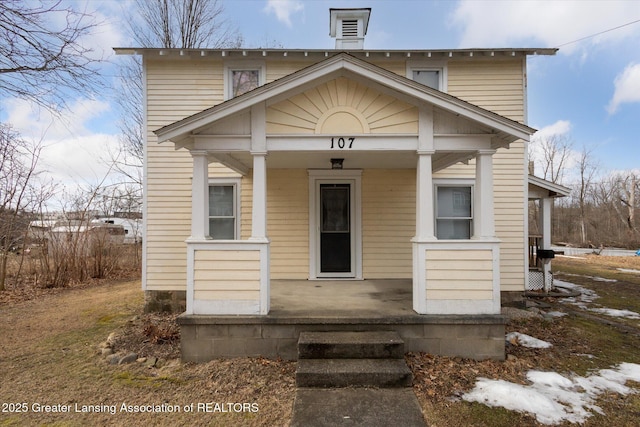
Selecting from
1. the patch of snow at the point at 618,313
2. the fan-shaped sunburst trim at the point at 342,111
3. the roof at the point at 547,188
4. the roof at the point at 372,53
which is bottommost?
the patch of snow at the point at 618,313

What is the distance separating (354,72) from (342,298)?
132 inches

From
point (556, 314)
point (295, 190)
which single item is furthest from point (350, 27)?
point (556, 314)

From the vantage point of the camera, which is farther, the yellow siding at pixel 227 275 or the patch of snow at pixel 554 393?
the yellow siding at pixel 227 275

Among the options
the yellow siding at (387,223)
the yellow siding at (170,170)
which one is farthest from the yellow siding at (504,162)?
the yellow siding at (170,170)

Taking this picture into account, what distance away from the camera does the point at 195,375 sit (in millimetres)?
3846

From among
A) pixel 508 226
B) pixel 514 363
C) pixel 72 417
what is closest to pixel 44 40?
pixel 72 417

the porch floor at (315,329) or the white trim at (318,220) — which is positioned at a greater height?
the white trim at (318,220)

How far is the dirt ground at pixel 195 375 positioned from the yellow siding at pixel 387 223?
2.40 m

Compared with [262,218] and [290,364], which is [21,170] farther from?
[290,364]

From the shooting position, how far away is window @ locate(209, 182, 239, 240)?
672 centimetres

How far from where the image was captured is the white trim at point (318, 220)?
22.2 feet

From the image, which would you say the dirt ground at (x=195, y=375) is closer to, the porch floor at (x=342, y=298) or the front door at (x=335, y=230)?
the porch floor at (x=342, y=298)

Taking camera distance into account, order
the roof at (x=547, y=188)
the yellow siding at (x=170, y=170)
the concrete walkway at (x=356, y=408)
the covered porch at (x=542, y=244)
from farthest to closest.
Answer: the covered porch at (x=542, y=244) < the roof at (x=547, y=188) < the yellow siding at (x=170, y=170) < the concrete walkway at (x=356, y=408)

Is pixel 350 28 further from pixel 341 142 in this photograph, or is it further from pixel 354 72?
pixel 341 142
